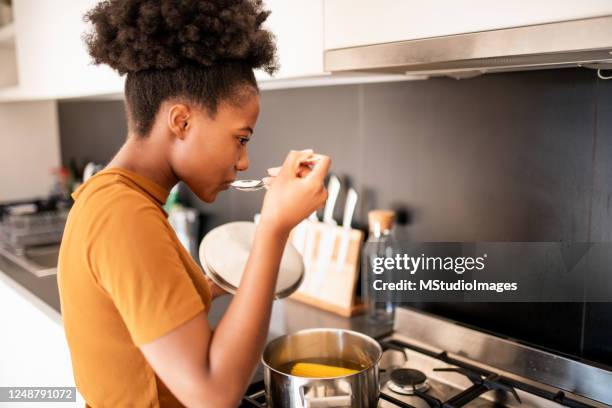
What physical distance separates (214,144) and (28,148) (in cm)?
245

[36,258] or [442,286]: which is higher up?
[442,286]

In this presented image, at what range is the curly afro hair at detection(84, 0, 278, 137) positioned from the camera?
719 mm

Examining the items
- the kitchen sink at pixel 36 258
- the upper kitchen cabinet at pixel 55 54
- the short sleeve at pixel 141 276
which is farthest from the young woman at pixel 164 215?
the kitchen sink at pixel 36 258

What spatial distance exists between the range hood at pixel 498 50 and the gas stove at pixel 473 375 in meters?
0.56

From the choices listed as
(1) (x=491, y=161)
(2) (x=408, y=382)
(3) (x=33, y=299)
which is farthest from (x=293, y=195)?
(3) (x=33, y=299)

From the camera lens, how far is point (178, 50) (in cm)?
73

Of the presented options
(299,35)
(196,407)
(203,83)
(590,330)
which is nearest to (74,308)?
(196,407)

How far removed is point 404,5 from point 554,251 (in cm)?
62

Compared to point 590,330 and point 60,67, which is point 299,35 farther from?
point 60,67

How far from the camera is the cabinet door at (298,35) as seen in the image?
1.02m

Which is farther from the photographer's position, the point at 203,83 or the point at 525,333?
the point at 525,333

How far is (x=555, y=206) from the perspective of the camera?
1.13 metres

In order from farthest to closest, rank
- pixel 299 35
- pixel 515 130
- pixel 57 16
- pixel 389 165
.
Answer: pixel 57 16
pixel 389 165
pixel 515 130
pixel 299 35

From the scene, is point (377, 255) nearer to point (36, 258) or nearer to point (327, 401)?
point (327, 401)
